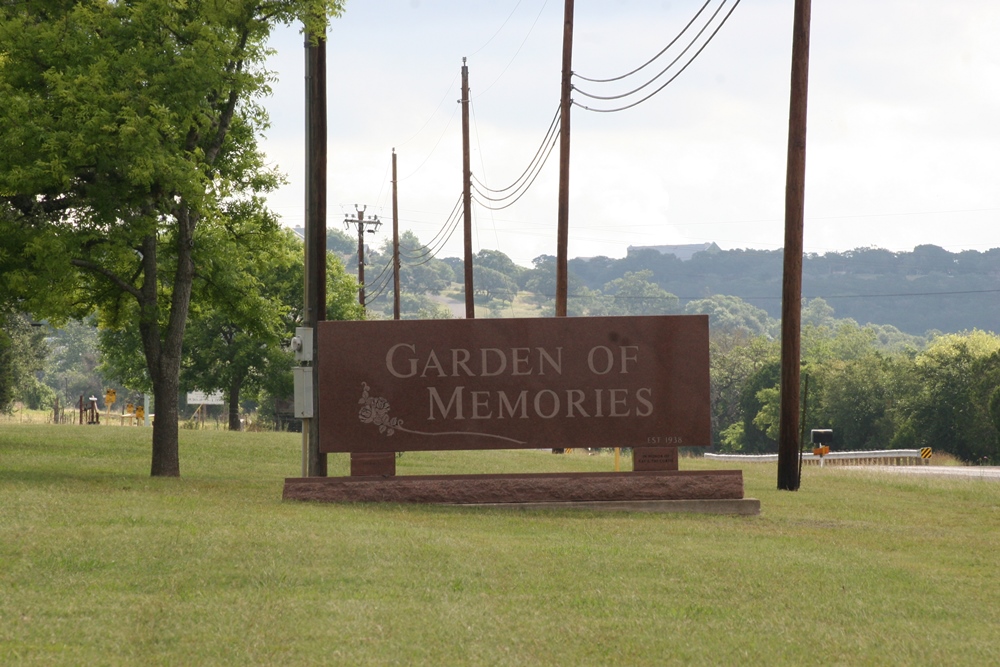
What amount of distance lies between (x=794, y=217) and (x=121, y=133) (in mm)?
12487

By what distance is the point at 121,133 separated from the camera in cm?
1827

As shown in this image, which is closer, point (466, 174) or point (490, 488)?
point (490, 488)

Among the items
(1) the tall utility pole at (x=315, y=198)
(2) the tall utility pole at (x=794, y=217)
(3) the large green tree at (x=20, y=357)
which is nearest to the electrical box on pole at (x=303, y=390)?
(1) the tall utility pole at (x=315, y=198)

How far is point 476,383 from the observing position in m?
17.4

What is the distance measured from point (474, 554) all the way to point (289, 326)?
4136 cm

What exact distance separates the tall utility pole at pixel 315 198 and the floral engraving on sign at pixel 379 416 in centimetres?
186

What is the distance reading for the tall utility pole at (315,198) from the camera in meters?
19.3

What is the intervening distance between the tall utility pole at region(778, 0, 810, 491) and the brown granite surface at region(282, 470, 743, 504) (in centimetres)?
539

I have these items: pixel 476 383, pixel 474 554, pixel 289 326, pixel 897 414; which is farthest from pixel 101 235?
pixel 897 414

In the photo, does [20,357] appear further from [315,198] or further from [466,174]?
[315,198]

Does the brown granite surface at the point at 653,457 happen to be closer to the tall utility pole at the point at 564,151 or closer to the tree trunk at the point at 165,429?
the tree trunk at the point at 165,429

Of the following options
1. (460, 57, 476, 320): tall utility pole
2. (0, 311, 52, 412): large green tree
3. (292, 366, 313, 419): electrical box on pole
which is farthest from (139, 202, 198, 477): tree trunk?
(0, 311, 52, 412): large green tree

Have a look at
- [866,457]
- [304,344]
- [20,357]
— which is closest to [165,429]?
[304,344]

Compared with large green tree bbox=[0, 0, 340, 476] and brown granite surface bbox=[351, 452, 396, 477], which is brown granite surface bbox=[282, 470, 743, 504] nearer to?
brown granite surface bbox=[351, 452, 396, 477]
